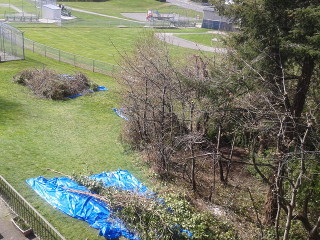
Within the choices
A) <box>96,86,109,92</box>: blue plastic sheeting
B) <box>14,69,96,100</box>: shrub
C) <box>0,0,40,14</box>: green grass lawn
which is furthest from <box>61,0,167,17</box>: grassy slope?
<box>14,69,96,100</box>: shrub

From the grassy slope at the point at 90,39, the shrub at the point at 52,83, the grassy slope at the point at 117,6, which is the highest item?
the grassy slope at the point at 117,6

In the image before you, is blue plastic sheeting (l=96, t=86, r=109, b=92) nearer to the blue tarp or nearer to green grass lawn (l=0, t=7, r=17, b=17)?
the blue tarp

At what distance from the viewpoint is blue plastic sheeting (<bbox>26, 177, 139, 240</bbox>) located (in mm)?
11234

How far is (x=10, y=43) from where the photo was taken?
3048cm

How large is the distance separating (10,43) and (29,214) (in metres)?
22.9

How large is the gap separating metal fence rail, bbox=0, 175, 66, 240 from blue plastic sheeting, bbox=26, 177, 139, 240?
4.05 feet

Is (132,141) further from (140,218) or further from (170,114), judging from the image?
(140,218)

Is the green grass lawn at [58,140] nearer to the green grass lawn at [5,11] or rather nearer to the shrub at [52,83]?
the shrub at [52,83]

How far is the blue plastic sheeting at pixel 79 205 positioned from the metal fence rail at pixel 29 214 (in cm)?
123

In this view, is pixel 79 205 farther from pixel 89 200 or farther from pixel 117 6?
pixel 117 6

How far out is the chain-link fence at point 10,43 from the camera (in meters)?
29.5

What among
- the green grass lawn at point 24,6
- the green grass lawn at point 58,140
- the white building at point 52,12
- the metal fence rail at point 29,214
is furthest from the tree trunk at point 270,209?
the green grass lawn at point 24,6

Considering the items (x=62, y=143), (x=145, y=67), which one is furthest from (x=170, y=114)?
(x=62, y=143)

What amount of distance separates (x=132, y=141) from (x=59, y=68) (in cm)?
1451
